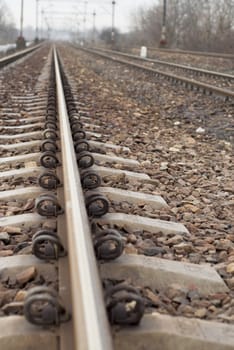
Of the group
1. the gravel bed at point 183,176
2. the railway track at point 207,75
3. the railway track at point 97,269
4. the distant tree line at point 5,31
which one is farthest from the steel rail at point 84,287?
the distant tree line at point 5,31

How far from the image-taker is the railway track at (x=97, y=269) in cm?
202

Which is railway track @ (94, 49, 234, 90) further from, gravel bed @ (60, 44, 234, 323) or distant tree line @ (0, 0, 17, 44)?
distant tree line @ (0, 0, 17, 44)

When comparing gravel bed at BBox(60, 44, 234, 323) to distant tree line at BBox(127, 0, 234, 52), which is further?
distant tree line at BBox(127, 0, 234, 52)

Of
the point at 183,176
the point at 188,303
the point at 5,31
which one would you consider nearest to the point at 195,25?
the point at 5,31

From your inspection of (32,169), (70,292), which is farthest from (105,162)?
(70,292)

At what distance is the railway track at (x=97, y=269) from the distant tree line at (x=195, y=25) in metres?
36.4

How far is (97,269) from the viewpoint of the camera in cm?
229

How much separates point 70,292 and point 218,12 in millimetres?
61420

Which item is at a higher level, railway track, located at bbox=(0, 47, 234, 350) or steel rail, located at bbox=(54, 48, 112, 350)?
steel rail, located at bbox=(54, 48, 112, 350)

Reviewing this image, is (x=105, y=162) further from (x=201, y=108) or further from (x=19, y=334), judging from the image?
(x=201, y=108)

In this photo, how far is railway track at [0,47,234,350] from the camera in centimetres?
202

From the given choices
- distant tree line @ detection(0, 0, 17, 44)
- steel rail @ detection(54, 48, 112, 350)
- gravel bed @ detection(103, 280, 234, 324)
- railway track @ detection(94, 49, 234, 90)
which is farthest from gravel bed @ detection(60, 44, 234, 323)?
distant tree line @ detection(0, 0, 17, 44)

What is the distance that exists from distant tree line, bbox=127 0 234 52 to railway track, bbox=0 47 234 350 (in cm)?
3638

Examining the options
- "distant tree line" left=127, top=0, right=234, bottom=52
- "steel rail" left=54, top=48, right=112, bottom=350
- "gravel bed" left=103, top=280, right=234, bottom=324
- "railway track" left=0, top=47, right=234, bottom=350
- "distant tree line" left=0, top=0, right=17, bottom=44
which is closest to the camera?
"steel rail" left=54, top=48, right=112, bottom=350
